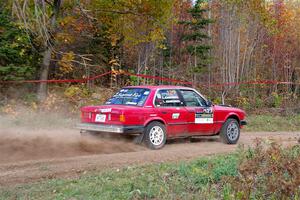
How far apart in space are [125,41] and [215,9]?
6292mm

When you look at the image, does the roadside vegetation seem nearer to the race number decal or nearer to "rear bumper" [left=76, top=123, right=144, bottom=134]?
"rear bumper" [left=76, top=123, right=144, bottom=134]

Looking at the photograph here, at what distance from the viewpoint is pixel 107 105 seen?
10.4m

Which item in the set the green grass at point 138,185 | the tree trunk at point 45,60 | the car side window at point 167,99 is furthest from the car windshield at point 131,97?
the tree trunk at point 45,60

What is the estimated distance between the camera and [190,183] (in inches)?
243

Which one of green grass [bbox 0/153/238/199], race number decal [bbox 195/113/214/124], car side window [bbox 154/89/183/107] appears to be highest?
car side window [bbox 154/89/183/107]

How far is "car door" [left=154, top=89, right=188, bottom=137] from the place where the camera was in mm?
10289

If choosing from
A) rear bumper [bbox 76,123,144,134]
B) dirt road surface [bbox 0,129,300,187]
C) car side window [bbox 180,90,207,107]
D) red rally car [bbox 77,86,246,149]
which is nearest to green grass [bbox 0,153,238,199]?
dirt road surface [bbox 0,129,300,187]

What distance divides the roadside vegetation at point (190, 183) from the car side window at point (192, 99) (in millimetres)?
3870

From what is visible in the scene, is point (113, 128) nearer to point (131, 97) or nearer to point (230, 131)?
point (131, 97)

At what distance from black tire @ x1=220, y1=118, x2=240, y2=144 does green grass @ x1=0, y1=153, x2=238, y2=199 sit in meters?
4.26

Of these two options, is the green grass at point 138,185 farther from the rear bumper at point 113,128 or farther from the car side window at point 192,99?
the car side window at point 192,99

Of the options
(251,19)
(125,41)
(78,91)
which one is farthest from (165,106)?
(251,19)

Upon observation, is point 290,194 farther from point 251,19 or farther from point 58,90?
point 251,19

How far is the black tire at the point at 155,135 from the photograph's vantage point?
32.4 feet
